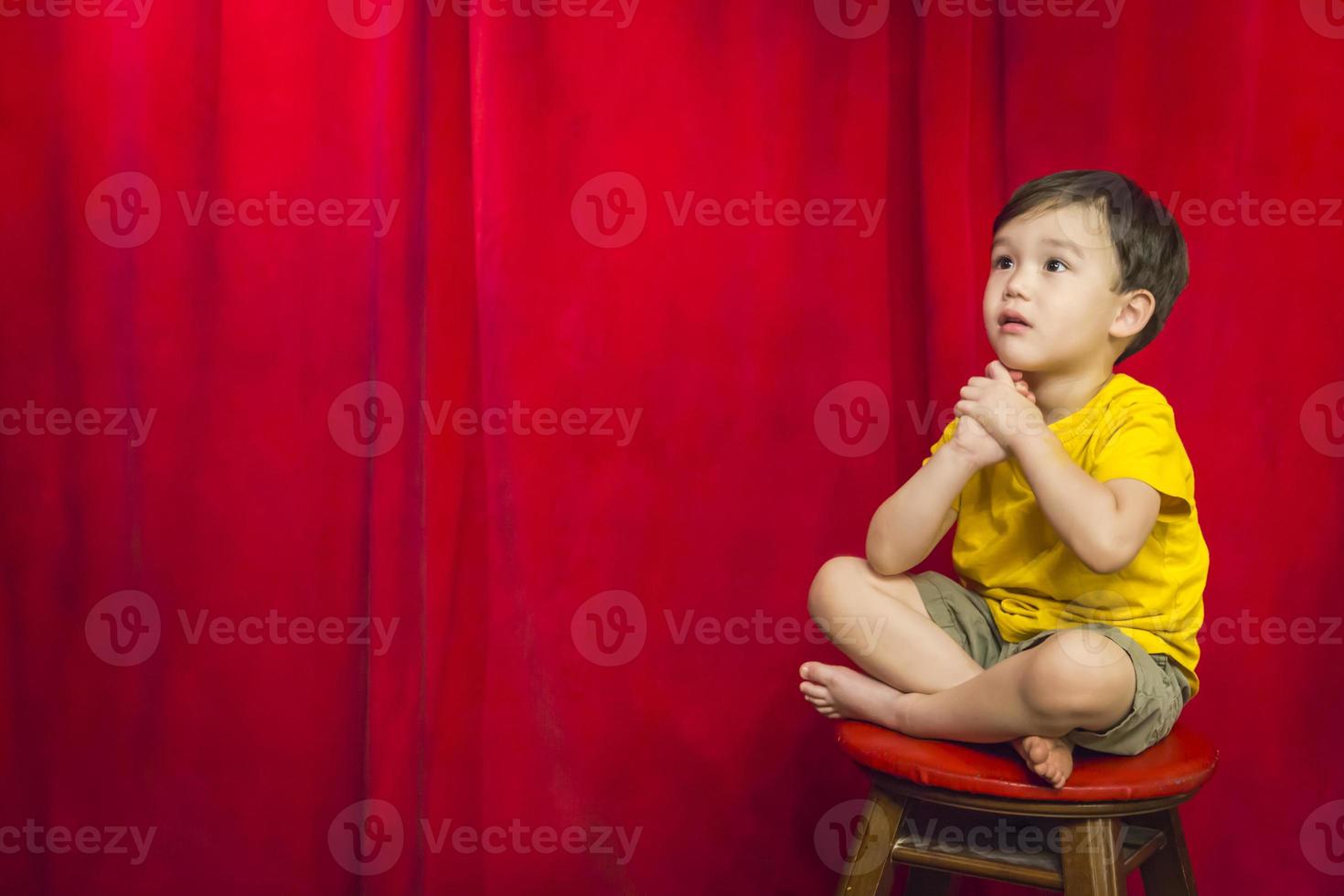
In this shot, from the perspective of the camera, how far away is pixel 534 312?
5.12 ft

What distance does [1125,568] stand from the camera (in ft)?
3.51

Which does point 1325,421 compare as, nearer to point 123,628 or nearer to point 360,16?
point 360,16

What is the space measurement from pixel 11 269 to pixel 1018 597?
1.24 m

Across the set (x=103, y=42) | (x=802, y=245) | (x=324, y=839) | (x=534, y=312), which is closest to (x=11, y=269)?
(x=103, y=42)

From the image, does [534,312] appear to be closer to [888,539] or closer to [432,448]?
[432,448]

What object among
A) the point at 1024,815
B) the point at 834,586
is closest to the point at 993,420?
the point at 834,586

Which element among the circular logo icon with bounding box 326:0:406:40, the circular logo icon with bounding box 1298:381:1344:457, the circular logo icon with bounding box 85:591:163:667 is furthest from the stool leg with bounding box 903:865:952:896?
the circular logo icon with bounding box 326:0:406:40

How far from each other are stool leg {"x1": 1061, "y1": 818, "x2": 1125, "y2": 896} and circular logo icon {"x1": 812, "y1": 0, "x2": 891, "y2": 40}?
1040 millimetres

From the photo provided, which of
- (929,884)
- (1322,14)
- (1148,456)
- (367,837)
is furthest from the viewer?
(367,837)

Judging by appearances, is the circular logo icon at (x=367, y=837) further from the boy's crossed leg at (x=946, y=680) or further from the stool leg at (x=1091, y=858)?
the stool leg at (x=1091, y=858)

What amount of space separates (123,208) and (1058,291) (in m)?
1.11

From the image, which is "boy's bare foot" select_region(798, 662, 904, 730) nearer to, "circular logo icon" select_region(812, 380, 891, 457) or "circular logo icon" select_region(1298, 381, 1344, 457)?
"circular logo icon" select_region(812, 380, 891, 457)

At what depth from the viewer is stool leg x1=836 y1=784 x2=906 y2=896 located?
3.40 ft

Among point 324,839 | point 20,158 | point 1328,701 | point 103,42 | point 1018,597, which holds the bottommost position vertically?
point 324,839
